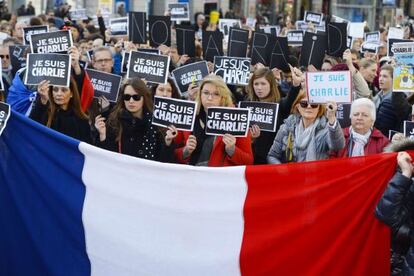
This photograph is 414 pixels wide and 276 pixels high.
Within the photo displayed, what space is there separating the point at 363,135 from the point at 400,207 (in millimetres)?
1380

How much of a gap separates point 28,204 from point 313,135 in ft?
6.13

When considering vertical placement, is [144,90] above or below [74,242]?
Answer: above

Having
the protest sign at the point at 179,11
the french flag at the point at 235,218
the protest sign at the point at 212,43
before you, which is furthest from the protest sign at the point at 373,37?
the french flag at the point at 235,218

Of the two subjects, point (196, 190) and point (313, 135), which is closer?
point (196, 190)

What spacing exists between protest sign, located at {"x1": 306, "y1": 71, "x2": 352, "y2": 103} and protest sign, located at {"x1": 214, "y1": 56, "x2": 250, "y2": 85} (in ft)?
6.76

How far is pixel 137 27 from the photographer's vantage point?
1051 centimetres

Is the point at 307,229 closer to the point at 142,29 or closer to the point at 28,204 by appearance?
the point at 28,204

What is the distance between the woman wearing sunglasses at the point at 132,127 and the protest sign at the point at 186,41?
3861 mm

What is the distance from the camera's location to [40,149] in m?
4.63

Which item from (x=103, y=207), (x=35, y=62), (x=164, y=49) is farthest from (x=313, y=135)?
(x=164, y=49)

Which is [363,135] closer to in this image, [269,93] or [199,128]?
[199,128]

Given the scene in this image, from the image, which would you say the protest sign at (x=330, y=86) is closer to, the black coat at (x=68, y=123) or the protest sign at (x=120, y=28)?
the black coat at (x=68, y=123)

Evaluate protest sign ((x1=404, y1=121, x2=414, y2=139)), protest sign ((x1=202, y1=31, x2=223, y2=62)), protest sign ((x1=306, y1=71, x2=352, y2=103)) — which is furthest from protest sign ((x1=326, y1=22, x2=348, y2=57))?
protest sign ((x1=404, y1=121, x2=414, y2=139))

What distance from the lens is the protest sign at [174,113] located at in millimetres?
5441
